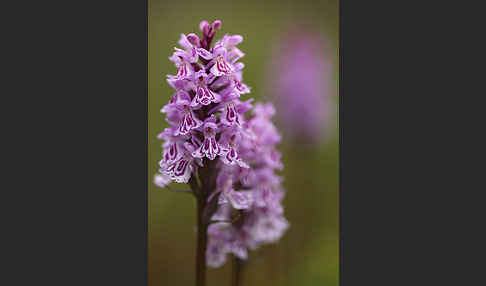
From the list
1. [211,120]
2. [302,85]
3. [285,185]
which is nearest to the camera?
[211,120]

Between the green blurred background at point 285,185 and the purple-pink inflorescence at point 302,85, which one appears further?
the purple-pink inflorescence at point 302,85

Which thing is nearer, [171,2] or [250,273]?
[171,2]

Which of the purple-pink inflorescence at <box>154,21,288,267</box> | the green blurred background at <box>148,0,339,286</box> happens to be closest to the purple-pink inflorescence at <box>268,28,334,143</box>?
the green blurred background at <box>148,0,339,286</box>

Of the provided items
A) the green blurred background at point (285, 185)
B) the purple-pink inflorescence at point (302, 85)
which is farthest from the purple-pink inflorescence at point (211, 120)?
the purple-pink inflorescence at point (302, 85)

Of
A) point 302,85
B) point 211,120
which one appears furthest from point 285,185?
point 211,120

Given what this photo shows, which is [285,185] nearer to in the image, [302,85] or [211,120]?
[302,85]

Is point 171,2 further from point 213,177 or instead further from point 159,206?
point 159,206

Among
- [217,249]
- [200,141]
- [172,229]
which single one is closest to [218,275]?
[172,229]

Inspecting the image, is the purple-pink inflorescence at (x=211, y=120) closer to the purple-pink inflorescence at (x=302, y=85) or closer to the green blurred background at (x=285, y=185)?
the green blurred background at (x=285, y=185)
